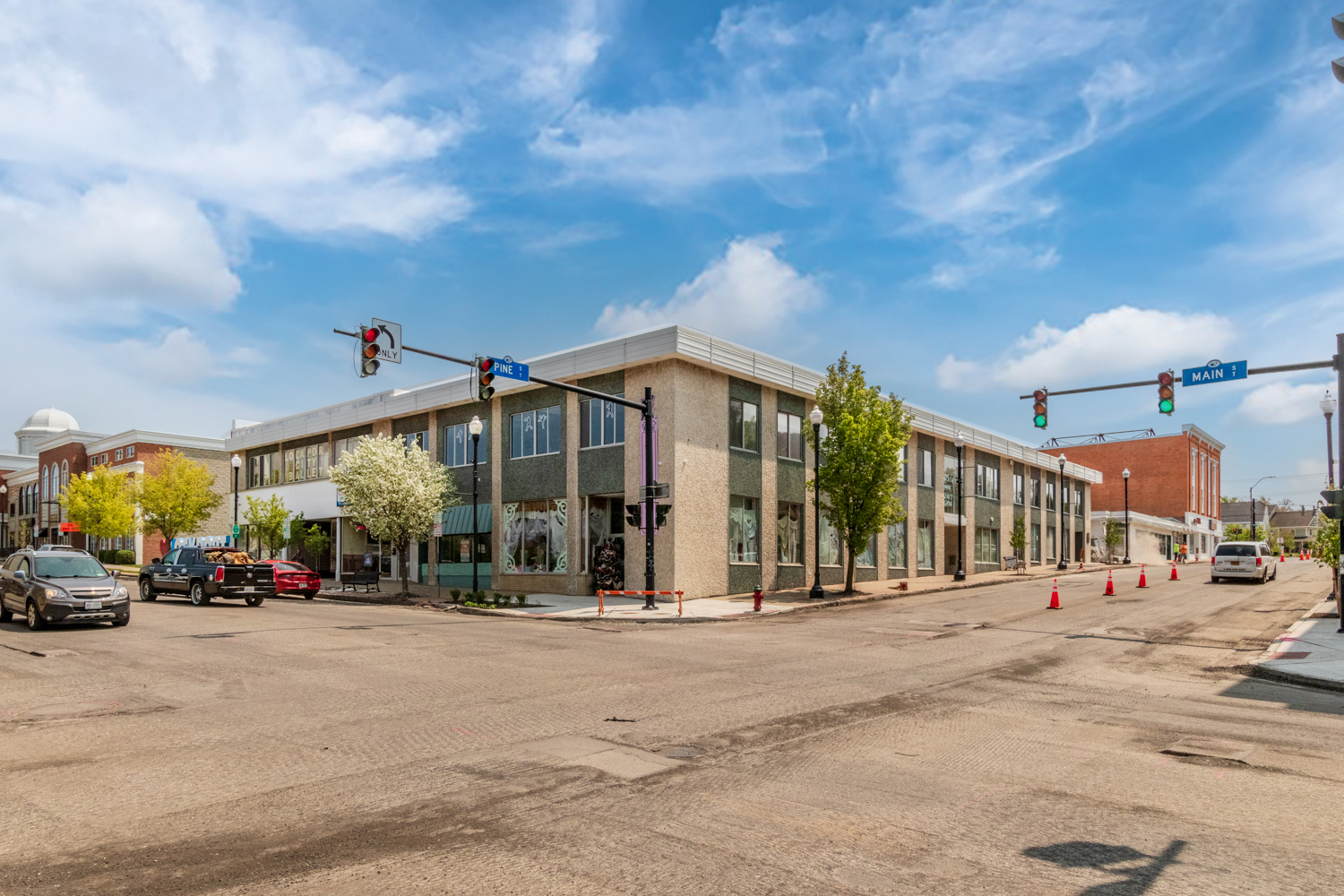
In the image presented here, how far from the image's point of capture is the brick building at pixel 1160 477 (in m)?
88.2

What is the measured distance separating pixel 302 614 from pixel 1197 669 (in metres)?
20.5

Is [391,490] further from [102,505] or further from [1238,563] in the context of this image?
[1238,563]

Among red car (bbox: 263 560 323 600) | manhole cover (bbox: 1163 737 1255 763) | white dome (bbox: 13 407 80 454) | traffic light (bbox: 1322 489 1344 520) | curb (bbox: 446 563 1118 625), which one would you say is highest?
white dome (bbox: 13 407 80 454)

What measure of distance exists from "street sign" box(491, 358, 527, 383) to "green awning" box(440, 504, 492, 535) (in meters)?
15.3

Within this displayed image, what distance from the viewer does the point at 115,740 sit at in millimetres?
8516

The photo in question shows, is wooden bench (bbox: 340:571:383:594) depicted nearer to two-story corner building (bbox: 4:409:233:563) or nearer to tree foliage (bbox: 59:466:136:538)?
two-story corner building (bbox: 4:409:233:563)

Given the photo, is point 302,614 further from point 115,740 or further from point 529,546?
point 115,740

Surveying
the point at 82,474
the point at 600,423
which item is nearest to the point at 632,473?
the point at 600,423

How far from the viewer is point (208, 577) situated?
85.7 ft

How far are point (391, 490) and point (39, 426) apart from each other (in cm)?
8926

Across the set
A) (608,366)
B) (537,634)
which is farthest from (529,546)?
(537,634)

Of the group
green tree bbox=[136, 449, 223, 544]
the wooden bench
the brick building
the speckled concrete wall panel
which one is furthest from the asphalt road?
the brick building

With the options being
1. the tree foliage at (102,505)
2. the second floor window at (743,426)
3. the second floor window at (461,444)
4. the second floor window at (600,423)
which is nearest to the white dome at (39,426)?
the tree foliage at (102,505)

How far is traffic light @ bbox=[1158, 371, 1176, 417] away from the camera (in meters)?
22.2
